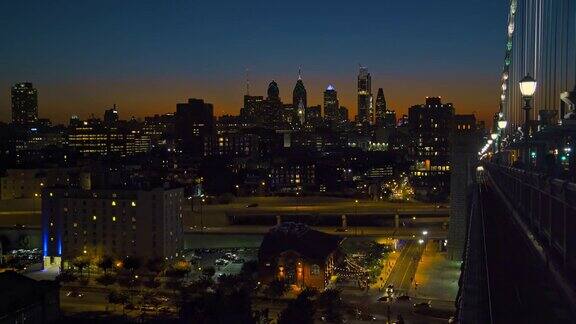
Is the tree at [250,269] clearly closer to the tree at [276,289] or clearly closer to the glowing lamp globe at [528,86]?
the tree at [276,289]

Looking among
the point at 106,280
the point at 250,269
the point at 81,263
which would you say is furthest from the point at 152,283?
the point at 81,263

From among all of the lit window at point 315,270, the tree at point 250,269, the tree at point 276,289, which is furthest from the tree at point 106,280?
the lit window at point 315,270

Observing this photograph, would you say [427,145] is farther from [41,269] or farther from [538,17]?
[538,17]

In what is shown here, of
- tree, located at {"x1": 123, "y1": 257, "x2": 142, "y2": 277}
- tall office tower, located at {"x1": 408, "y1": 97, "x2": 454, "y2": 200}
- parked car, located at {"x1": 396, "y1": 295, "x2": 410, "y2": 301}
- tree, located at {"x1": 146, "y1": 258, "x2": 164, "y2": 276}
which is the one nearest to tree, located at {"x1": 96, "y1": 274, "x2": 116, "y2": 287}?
tree, located at {"x1": 123, "y1": 257, "x2": 142, "y2": 277}

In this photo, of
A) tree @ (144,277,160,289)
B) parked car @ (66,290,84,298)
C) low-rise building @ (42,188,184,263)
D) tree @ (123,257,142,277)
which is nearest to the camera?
parked car @ (66,290,84,298)

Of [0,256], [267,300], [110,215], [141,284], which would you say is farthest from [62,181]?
[267,300]

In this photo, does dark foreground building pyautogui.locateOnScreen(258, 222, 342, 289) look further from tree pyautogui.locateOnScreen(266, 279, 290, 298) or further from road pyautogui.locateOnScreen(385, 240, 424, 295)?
road pyautogui.locateOnScreen(385, 240, 424, 295)

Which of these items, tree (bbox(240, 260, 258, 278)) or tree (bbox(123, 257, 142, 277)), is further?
tree (bbox(123, 257, 142, 277))
